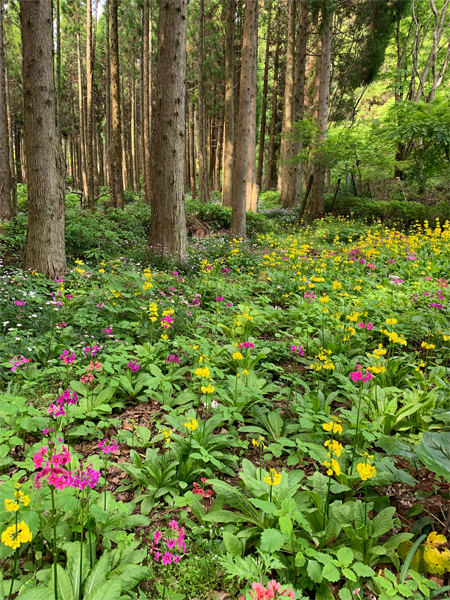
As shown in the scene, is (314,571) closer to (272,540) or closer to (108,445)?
(272,540)

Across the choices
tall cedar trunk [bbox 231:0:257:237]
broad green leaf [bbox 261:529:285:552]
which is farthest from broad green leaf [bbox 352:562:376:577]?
tall cedar trunk [bbox 231:0:257:237]

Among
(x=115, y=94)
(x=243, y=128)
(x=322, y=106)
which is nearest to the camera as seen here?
(x=243, y=128)

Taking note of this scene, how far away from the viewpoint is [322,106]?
13.4 metres

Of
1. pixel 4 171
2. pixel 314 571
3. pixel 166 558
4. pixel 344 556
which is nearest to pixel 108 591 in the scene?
pixel 166 558

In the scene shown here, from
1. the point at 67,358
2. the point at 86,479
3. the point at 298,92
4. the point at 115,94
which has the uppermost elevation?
the point at 298,92

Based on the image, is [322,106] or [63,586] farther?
[322,106]

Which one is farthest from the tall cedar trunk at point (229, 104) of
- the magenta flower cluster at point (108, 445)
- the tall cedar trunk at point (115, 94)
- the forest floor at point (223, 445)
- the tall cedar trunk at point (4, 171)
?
the magenta flower cluster at point (108, 445)

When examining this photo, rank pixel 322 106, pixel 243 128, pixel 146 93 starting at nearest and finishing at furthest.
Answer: pixel 243 128 < pixel 322 106 < pixel 146 93

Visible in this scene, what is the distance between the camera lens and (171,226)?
6.29 meters

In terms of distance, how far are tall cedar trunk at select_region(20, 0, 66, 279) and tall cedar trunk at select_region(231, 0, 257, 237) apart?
5.81 meters

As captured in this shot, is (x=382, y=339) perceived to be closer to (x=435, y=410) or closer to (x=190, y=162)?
(x=435, y=410)

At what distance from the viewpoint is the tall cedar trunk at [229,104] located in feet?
41.7

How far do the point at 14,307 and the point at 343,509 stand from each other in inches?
133

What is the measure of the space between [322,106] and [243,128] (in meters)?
4.76
